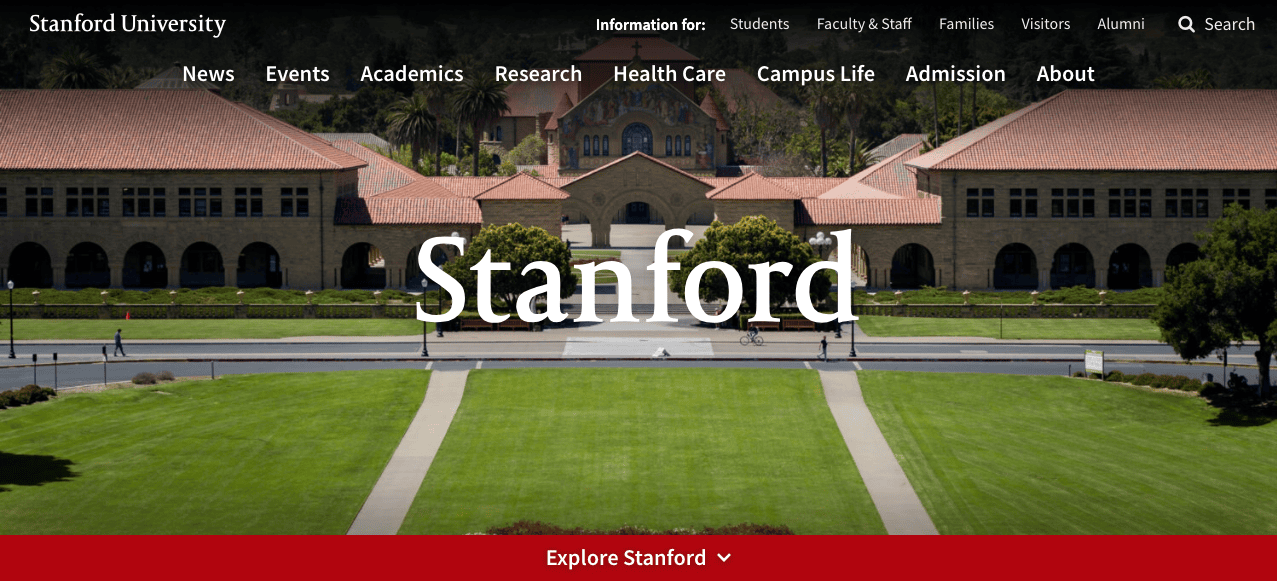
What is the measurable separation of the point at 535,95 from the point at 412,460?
4599 inches

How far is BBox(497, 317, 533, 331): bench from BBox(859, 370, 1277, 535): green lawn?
1885cm

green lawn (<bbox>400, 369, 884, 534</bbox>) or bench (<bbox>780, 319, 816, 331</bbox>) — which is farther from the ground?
bench (<bbox>780, 319, 816, 331</bbox>)

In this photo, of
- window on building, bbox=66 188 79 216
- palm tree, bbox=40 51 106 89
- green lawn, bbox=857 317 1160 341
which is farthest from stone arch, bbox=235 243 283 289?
palm tree, bbox=40 51 106 89

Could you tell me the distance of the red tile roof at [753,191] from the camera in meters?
91.6

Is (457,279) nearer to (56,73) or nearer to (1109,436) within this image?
(1109,436)

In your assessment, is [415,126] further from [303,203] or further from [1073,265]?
[1073,265]

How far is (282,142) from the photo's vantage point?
9156 centimetres

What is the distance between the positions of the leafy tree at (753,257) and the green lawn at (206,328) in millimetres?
12844

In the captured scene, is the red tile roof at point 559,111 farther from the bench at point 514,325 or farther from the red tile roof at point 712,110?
the bench at point 514,325

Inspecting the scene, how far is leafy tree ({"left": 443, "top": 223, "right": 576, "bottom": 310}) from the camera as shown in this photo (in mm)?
75625

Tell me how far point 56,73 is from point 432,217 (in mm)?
65258

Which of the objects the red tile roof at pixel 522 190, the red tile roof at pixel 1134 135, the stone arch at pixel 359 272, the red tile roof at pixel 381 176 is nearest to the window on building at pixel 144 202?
Answer: the stone arch at pixel 359 272

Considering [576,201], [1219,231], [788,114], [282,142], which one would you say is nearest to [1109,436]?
[1219,231]

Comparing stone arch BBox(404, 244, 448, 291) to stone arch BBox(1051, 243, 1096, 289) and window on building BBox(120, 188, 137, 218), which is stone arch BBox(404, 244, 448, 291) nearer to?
window on building BBox(120, 188, 137, 218)
